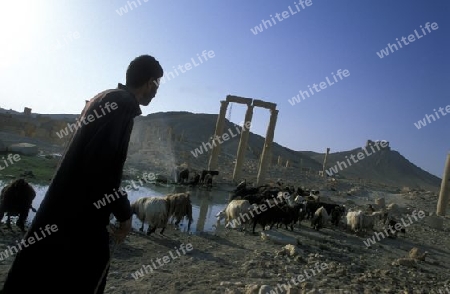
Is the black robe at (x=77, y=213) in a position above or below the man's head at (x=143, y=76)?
below

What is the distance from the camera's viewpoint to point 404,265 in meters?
8.83

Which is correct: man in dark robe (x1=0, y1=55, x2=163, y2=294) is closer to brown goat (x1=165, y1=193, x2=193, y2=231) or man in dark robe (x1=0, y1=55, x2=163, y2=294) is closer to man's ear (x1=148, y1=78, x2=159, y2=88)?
man's ear (x1=148, y1=78, x2=159, y2=88)

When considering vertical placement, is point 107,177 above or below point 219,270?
above

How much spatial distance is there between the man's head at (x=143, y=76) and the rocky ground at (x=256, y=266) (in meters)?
3.48

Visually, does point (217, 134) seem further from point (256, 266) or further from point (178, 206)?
point (256, 266)

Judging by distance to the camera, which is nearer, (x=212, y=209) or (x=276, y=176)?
Result: (x=212, y=209)

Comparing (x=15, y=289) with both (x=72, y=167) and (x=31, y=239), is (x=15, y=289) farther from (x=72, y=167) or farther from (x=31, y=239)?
(x=72, y=167)

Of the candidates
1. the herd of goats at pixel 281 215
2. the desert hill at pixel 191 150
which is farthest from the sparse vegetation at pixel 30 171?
the desert hill at pixel 191 150

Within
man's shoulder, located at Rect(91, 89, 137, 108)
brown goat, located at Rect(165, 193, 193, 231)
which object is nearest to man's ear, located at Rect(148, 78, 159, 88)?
man's shoulder, located at Rect(91, 89, 137, 108)

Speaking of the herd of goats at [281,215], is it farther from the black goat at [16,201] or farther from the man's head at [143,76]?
the man's head at [143,76]

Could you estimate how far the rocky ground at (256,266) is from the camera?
5.84 m

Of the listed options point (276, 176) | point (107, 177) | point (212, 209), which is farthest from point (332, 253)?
point (276, 176)

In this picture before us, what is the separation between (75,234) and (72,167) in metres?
0.42

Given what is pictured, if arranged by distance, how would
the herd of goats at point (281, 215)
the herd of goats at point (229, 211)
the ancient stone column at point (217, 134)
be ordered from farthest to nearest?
1. the ancient stone column at point (217, 134)
2. the herd of goats at point (281, 215)
3. the herd of goats at point (229, 211)
